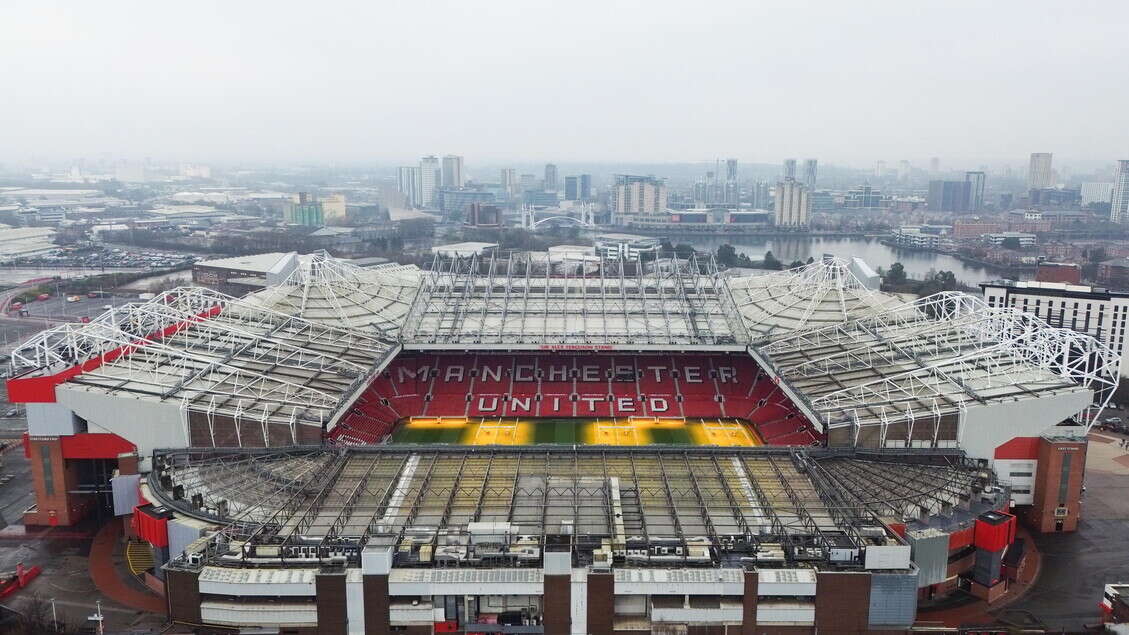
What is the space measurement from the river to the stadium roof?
283 feet

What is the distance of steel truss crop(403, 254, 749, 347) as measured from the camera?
160ft

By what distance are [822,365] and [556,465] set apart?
18684 millimetres

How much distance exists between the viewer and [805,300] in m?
53.9

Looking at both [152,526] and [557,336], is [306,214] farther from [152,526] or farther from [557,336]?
[152,526]

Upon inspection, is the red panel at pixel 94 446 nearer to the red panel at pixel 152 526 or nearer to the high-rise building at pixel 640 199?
the red panel at pixel 152 526

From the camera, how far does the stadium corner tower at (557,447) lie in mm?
24578

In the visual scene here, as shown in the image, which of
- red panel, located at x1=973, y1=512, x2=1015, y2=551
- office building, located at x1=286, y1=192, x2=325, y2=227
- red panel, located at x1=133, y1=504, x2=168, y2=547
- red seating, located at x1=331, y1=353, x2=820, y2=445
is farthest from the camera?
office building, located at x1=286, y1=192, x2=325, y2=227

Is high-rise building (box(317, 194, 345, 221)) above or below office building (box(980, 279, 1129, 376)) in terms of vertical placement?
above

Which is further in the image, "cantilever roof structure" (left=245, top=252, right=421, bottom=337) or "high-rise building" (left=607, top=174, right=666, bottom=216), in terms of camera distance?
"high-rise building" (left=607, top=174, right=666, bottom=216)

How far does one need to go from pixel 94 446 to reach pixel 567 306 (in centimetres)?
2918

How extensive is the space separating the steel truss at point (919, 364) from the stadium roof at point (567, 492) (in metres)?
3.08

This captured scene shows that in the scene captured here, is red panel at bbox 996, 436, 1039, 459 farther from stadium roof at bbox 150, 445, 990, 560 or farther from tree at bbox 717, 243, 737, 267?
tree at bbox 717, 243, 737, 267

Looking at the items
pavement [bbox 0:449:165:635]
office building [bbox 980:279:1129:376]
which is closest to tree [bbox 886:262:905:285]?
office building [bbox 980:279:1129:376]

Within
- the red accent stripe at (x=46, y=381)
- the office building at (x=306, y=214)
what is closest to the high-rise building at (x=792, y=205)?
the office building at (x=306, y=214)
